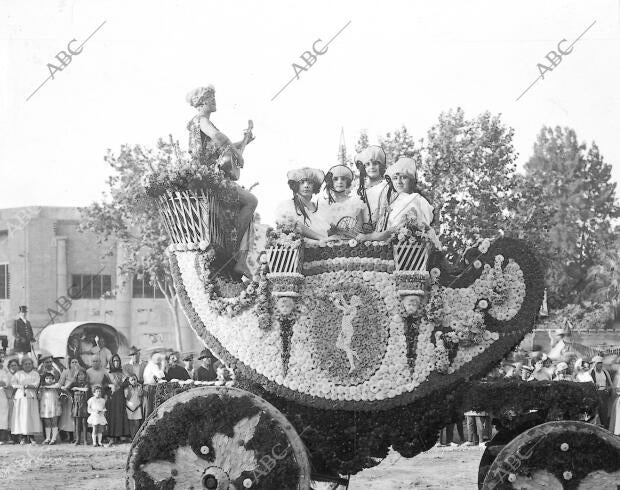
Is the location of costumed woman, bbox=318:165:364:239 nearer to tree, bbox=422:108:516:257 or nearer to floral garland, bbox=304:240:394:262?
floral garland, bbox=304:240:394:262

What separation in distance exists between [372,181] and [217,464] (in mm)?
2533

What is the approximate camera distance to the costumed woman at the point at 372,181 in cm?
806

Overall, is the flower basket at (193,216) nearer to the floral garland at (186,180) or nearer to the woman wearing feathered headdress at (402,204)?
the floral garland at (186,180)

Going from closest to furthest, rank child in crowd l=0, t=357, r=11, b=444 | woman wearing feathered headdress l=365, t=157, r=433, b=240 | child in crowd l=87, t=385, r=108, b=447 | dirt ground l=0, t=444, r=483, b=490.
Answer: woman wearing feathered headdress l=365, t=157, r=433, b=240 < dirt ground l=0, t=444, r=483, b=490 < child in crowd l=87, t=385, r=108, b=447 < child in crowd l=0, t=357, r=11, b=444

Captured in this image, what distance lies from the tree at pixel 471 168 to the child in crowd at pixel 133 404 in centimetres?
750

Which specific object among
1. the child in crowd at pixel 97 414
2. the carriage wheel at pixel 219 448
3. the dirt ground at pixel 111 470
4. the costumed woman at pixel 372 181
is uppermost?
the costumed woman at pixel 372 181

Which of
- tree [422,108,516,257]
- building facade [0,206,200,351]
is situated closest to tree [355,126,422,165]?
tree [422,108,516,257]

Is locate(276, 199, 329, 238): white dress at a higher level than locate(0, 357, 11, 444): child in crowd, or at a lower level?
higher

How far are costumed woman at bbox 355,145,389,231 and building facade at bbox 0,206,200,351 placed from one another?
26.0m

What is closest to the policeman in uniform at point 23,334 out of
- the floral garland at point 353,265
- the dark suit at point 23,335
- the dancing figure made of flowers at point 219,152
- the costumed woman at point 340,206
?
the dark suit at point 23,335

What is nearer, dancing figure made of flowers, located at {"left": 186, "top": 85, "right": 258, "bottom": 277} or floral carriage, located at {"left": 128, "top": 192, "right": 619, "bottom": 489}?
floral carriage, located at {"left": 128, "top": 192, "right": 619, "bottom": 489}

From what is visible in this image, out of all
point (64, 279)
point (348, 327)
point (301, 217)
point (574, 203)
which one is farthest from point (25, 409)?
point (574, 203)

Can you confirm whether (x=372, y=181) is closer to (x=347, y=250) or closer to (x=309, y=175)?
(x=309, y=175)

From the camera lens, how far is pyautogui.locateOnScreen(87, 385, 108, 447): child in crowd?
652 inches
